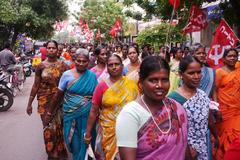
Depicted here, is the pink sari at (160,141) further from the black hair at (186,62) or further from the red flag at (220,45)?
the red flag at (220,45)

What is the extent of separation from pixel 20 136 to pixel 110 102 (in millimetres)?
3899

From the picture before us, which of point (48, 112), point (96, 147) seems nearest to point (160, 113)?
point (96, 147)

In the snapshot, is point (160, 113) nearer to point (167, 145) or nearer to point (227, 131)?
point (167, 145)

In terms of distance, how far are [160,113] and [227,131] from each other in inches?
105

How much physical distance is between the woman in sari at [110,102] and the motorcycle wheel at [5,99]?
6.36 metres

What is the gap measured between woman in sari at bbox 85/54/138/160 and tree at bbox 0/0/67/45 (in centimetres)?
1993

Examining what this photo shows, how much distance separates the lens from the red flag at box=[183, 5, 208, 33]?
1017cm

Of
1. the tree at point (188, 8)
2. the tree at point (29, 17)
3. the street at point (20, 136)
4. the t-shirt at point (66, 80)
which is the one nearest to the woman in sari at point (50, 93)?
the street at point (20, 136)

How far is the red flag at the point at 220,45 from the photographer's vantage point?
6664 millimetres

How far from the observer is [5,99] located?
1070 centimetres

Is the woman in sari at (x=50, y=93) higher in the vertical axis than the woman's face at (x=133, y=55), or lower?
lower

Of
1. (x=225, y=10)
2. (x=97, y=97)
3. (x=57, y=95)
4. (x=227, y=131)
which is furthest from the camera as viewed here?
(x=225, y=10)

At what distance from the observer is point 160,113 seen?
2.46 meters

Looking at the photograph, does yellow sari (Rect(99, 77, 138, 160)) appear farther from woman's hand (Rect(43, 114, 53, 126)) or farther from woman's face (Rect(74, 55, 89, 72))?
woman's hand (Rect(43, 114, 53, 126))
